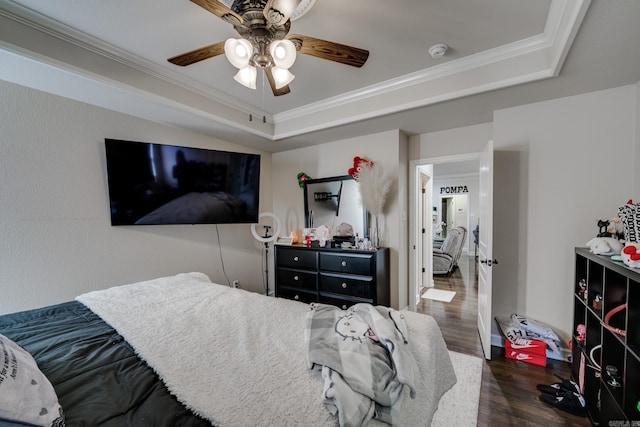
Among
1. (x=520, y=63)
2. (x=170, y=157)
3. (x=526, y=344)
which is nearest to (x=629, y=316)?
(x=526, y=344)

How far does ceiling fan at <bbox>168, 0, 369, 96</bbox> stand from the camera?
3.97ft

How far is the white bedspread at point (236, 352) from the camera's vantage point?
0.79m

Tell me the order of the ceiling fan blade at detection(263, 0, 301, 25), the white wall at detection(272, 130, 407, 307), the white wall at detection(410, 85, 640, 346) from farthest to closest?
the white wall at detection(272, 130, 407, 307)
the white wall at detection(410, 85, 640, 346)
the ceiling fan blade at detection(263, 0, 301, 25)

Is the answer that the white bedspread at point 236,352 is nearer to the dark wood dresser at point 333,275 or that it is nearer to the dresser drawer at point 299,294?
the dark wood dresser at point 333,275

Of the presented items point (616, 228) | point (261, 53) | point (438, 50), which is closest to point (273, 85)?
point (261, 53)

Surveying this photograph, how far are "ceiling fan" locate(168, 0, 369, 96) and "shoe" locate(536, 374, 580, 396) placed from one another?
268 cm

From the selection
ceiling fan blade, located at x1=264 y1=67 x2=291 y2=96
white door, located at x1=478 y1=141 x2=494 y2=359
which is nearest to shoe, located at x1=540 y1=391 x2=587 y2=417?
white door, located at x1=478 y1=141 x2=494 y2=359

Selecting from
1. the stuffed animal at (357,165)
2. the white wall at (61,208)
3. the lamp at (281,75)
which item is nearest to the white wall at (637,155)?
the stuffed animal at (357,165)

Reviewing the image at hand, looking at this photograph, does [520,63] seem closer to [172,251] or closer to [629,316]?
[629,316]

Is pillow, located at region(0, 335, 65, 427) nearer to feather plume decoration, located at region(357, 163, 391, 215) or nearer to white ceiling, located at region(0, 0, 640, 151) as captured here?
white ceiling, located at region(0, 0, 640, 151)

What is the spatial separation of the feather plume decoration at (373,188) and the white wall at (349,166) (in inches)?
7.4

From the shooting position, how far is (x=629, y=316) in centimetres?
128

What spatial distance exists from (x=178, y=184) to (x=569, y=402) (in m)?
3.65

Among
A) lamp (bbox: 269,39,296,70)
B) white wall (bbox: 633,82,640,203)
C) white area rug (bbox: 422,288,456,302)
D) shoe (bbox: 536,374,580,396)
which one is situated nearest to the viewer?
lamp (bbox: 269,39,296,70)
